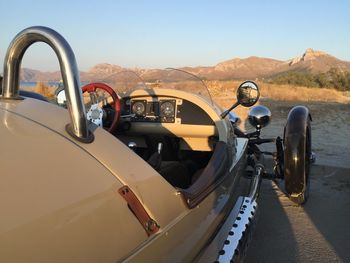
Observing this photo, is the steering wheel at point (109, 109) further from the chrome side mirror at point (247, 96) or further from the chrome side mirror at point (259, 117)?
the chrome side mirror at point (259, 117)

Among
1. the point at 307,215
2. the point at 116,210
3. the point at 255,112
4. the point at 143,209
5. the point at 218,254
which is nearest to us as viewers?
the point at 116,210

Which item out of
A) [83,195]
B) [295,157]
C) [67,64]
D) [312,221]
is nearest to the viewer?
[83,195]

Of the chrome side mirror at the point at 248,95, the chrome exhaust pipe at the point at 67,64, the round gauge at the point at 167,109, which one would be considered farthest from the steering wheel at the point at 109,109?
the chrome exhaust pipe at the point at 67,64

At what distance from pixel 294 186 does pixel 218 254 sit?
2.10 m

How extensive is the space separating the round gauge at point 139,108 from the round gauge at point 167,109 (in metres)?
0.21

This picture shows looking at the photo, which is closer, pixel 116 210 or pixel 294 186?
pixel 116 210

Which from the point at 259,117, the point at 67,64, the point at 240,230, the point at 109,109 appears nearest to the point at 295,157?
the point at 259,117

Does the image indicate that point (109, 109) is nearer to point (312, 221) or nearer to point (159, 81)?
point (159, 81)

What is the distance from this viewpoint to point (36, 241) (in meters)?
1.25

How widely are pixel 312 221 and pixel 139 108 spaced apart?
7.23ft

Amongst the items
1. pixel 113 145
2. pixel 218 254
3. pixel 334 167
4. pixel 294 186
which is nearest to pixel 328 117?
pixel 334 167

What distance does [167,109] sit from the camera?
4.28 m

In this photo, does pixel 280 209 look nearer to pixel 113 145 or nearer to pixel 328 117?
pixel 113 145

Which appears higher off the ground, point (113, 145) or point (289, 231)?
point (113, 145)
